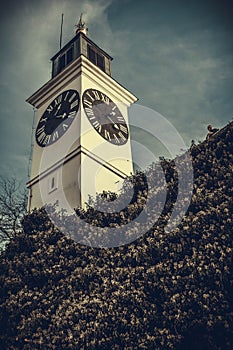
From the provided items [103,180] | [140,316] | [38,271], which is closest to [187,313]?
[140,316]

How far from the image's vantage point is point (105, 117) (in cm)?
2498

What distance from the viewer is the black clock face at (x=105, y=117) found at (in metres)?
24.0

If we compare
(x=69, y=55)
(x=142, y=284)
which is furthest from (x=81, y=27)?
(x=142, y=284)

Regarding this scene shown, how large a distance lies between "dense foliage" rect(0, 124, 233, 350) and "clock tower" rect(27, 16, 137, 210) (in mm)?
7997

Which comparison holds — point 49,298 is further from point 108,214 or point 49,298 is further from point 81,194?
point 81,194

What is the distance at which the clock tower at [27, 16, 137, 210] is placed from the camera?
22031 mm

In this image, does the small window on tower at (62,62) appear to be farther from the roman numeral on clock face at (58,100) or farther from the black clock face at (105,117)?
the black clock face at (105,117)

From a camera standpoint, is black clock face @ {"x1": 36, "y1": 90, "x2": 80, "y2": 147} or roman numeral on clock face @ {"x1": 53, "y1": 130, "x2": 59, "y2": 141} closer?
black clock face @ {"x1": 36, "y1": 90, "x2": 80, "y2": 147}

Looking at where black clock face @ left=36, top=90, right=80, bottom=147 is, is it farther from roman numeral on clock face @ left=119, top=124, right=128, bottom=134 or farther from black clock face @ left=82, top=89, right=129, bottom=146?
roman numeral on clock face @ left=119, top=124, right=128, bottom=134

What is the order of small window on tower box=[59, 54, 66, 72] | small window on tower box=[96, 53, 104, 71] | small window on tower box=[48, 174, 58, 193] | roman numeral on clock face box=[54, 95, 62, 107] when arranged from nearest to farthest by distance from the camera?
small window on tower box=[48, 174, 58, 193] → roman numeral on clock face box=[54, 95, 62, 107] → small window on tower box=[59, 54, 66, 72] → small window on tower box=[96, 53, 104, 71]

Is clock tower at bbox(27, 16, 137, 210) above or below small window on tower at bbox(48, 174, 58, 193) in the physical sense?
above

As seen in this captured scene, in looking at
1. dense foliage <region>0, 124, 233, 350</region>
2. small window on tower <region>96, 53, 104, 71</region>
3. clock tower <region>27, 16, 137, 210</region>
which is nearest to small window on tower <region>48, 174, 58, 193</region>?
clock tower <region>27, 16, 137, 210</region>

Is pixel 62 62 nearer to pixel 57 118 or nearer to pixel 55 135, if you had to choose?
pixel 57 118

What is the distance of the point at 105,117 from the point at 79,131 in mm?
2834
